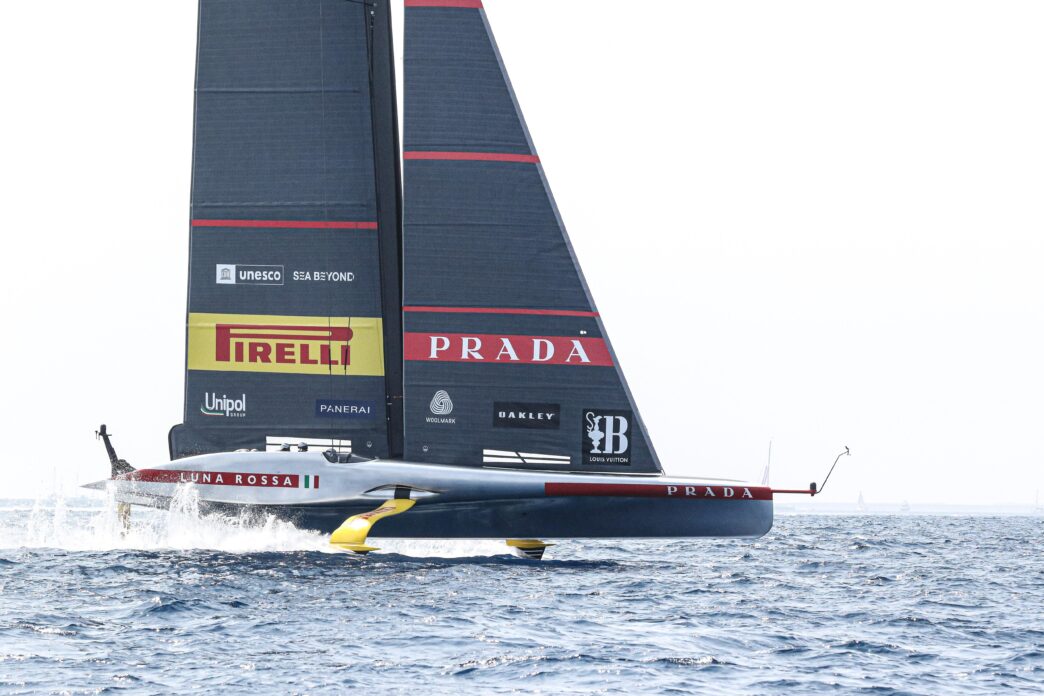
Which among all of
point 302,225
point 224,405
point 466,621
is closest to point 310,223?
point 302,225

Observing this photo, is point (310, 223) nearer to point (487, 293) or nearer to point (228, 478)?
point (487, 293)

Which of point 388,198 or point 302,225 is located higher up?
point 388,198

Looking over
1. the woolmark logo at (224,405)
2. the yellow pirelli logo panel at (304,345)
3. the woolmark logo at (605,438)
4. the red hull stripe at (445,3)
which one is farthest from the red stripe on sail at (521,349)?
the red hull stripe at (445,3)

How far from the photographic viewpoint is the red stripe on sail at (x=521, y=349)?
18594mm

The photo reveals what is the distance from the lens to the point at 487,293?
18641mm

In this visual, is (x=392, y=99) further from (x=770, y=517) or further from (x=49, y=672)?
(x=49, y=672)

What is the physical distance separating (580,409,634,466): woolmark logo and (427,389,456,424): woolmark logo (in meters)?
1.87

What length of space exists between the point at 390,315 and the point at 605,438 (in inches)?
144

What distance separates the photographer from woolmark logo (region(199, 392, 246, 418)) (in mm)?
19781

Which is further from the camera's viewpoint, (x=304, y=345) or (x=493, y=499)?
(x=304, y=345)

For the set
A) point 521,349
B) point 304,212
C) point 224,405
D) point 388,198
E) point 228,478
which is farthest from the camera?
point 224,405

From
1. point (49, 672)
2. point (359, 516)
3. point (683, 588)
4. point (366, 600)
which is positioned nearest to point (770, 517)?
point (683, 588)

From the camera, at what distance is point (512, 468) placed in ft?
61.4

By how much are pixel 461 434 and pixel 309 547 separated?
8.74 feet
